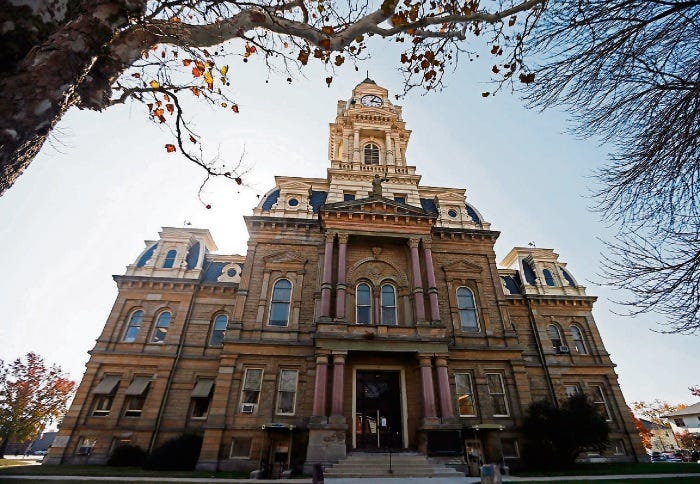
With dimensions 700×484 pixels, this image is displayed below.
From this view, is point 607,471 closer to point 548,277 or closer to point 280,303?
point 548,277

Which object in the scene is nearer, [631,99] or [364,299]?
[631,99]

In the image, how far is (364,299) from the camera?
65.4 ft

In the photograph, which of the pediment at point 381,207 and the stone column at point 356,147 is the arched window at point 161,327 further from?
the stone column at point 356,147

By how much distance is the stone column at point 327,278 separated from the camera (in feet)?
58.2

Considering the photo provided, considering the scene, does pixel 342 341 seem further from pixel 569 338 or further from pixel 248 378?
pixel 569 338

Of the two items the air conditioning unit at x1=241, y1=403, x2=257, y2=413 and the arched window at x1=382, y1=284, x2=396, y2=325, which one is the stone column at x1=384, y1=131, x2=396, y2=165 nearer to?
the arched window at x1=382, y1=284, x2=396, y2=325

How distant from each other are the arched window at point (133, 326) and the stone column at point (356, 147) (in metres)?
18.9

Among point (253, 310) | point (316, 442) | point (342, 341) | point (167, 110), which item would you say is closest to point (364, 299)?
point (342, 341)

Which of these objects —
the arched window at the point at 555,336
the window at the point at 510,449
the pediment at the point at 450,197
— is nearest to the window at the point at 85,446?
the window at the point at 510,449

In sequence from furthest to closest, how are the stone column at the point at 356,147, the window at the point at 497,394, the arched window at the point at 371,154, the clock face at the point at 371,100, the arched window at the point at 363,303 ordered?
the clock face at the point at 371,100 → the arched window at the point at 371,154 → the stone column at the point at 356,147 → the arched window at the point at 363,303 → the window at the point at 497,394

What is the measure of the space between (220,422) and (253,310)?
5598 millimetres

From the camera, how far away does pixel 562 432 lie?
1602cm

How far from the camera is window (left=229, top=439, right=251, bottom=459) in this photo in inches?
623

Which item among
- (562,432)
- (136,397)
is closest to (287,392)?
(136,397)
